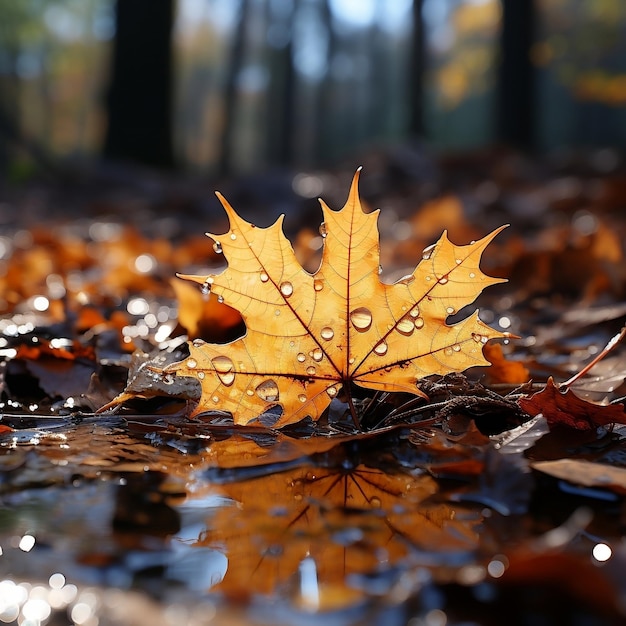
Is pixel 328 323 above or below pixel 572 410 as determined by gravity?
above

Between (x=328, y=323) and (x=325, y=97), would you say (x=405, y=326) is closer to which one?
(x=328, y=323)

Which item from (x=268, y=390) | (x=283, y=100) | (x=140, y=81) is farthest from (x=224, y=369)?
(x=283, y=100)

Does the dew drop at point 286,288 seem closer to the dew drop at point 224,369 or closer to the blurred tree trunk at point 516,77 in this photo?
the dew drop at point 224,369

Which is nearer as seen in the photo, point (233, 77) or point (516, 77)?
point (516, 77)

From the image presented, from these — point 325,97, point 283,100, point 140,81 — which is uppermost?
point 325,97

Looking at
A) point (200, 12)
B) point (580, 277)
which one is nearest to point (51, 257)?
point (580, 277)

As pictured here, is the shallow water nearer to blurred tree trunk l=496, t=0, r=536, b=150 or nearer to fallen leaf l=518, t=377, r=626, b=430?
fallen leaf l=518, t=377, r=626, b=430

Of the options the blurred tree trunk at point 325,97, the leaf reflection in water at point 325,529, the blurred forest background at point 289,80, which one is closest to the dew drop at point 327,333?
the leaf reflection in water at point 325,529
